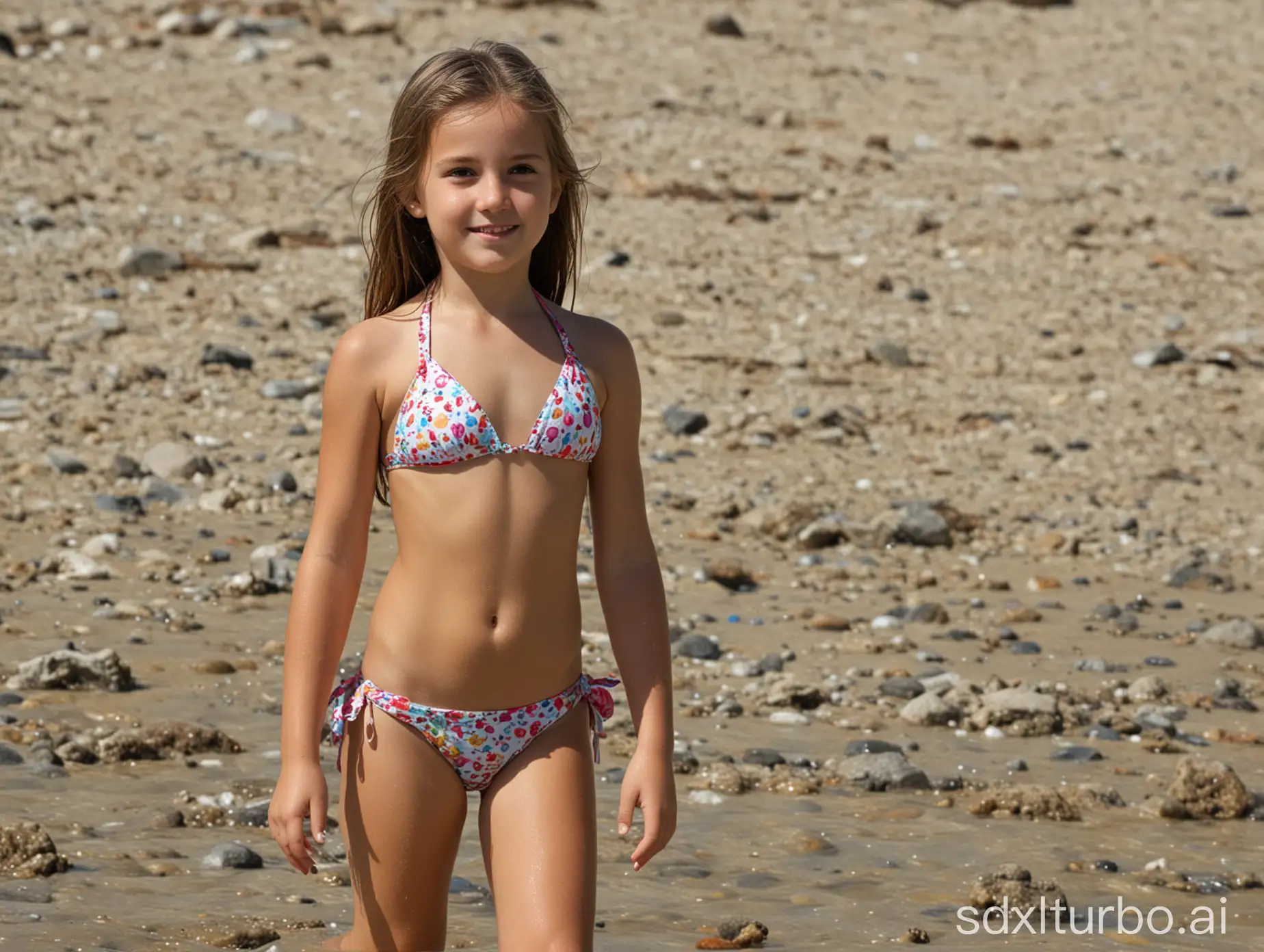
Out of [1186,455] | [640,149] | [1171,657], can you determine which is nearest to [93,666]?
[1171,657]

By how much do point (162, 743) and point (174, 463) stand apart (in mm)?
2976

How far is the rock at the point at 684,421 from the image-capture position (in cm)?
912

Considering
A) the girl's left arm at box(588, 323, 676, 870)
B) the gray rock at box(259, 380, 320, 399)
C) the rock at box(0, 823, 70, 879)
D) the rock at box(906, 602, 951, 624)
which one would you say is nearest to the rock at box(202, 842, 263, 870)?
the rock at box(0, 823, 70, 879)

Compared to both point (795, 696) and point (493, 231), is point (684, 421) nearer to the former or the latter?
point (795, 696)

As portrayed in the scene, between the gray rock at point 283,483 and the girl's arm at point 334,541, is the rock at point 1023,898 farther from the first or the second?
the gray rock at point 283,483

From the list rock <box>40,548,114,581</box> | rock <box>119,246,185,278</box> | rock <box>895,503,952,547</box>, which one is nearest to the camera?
rock <box>40,548,114,581</box>

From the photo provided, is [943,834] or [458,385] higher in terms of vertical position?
[458,385]

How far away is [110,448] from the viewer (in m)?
8.38

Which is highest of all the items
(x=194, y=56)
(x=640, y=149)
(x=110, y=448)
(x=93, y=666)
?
(x=194, y=56)

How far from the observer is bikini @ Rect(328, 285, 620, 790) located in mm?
3406

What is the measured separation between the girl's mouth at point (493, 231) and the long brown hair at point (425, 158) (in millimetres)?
171

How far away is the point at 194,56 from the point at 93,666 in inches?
374

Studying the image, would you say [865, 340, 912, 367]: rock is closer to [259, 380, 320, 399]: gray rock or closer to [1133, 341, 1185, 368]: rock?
[1133, 341, 1185, 368]: rock

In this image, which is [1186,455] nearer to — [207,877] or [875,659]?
[875,659]
